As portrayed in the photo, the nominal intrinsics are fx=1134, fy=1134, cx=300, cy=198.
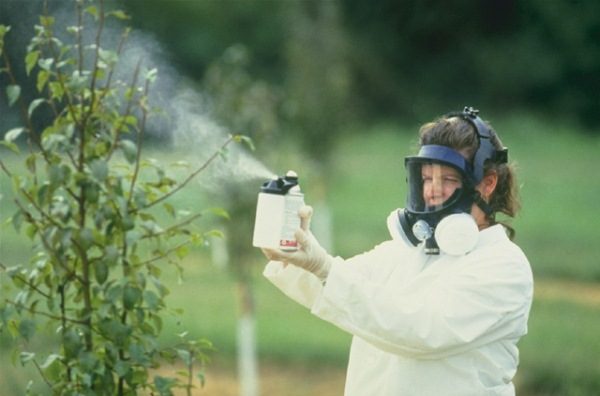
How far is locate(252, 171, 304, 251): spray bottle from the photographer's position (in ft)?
12.0

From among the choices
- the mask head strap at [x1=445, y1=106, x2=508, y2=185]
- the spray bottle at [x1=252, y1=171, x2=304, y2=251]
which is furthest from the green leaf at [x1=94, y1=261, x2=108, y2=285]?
the mask head strap at [x1=445, y1=106, x2=508, y2=185]

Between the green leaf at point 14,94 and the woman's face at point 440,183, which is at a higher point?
the green leaf at point 14,94

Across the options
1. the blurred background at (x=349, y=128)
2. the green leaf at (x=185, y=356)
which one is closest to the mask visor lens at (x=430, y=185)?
the blurred background at (x=349, y=128)

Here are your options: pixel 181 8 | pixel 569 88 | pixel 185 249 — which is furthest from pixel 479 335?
pixel 181 8

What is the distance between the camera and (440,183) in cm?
402

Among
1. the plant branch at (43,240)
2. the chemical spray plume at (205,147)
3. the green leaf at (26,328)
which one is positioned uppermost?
the chemical spray plume at (205,147)

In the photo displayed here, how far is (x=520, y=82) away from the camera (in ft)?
124

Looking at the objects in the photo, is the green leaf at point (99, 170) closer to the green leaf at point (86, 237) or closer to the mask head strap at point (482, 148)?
the green leaf at point (86, 237)

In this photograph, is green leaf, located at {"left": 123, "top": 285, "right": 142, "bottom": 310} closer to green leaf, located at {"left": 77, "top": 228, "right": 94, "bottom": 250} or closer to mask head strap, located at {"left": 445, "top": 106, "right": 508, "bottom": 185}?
green leaf, located at {"left": 77, "top": 228, "right": 94, "bottom": 250}

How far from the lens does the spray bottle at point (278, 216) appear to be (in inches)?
144

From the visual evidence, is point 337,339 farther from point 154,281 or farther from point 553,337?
point 154,281

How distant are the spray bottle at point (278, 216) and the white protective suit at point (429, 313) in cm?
21

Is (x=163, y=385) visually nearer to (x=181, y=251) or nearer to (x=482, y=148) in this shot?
(x=181, y=251)

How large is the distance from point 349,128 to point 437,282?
16.0 metres
